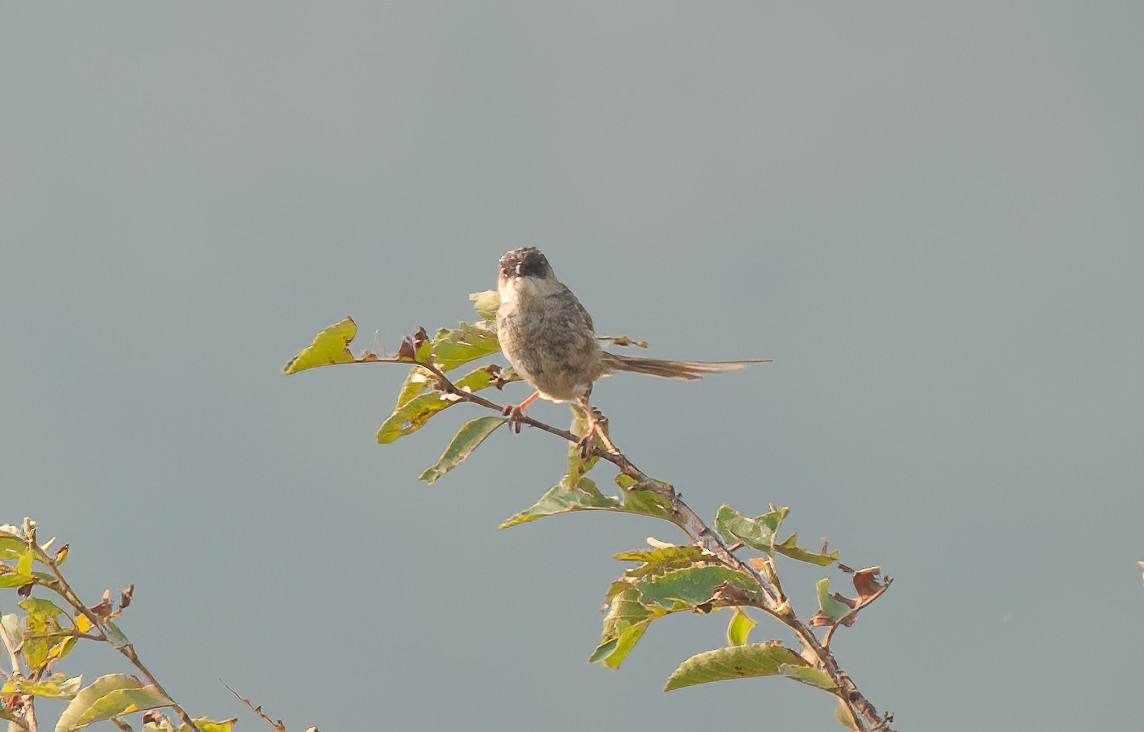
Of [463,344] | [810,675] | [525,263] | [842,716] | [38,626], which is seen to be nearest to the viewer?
[810,675]

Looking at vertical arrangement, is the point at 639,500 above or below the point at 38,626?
above

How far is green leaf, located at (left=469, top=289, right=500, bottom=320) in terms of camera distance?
3.31m

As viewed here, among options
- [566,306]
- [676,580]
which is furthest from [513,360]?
[676,580]

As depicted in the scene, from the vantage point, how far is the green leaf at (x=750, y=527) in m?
2.48

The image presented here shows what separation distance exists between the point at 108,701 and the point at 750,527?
144cm

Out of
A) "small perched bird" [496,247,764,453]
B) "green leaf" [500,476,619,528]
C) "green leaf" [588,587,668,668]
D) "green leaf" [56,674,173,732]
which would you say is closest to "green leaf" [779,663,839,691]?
"green leaf" [588,587,668,668]

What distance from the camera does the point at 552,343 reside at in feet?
14.4

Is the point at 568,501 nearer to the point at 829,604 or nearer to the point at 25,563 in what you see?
the point at 829,604

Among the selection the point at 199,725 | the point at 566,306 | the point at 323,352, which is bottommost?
the point at 199,725

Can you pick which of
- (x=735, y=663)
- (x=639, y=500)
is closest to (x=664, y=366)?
(x=639, y=500)

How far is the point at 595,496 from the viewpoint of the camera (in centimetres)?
275

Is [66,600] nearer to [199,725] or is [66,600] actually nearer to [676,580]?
[199,725]

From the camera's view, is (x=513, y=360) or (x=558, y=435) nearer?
(x=558, y=435)

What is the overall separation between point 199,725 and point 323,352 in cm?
91
